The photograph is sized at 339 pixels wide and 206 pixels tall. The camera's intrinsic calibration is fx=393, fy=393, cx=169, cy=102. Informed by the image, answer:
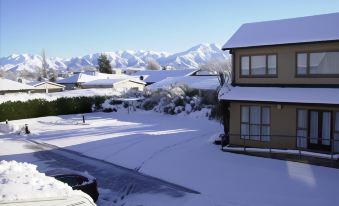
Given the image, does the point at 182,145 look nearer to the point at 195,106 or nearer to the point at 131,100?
the point at 195,106

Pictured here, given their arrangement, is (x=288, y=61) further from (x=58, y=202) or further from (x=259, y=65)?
(x=58, y=202)

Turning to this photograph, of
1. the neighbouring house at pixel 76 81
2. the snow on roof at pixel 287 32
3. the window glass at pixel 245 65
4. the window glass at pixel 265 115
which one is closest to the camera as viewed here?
the snow on roof at pixel 287 32

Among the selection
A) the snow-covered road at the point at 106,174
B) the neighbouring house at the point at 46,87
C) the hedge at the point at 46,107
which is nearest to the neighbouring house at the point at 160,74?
the neighbouring house at the point at 46,87

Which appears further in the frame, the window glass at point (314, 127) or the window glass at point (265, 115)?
the window glass at point (265, 115)

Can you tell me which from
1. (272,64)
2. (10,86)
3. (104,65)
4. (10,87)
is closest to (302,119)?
(272,64)

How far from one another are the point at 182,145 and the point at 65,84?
59.1m

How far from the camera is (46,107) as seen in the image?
39625 millimetres

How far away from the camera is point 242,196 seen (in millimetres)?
13375

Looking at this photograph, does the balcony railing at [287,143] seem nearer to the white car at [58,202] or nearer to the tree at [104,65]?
the white car at [58,202]

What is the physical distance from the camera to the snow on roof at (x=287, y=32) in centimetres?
1864

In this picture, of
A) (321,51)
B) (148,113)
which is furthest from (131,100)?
(321,51)

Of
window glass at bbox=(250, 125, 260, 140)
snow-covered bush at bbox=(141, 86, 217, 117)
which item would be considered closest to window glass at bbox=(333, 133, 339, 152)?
window glass at bbox=(250, 125, 260, 140)

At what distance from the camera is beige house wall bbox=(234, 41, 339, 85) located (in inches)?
711

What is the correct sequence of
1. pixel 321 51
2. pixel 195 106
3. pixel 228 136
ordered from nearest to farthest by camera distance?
pixel 321 51 → pixel 228 136 → pixel 195 106
